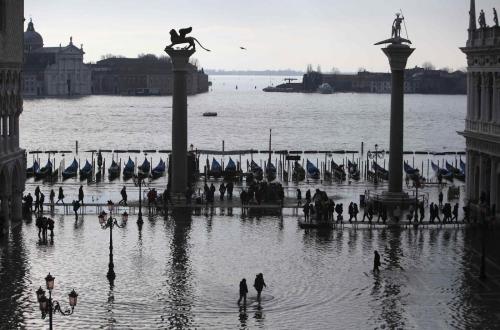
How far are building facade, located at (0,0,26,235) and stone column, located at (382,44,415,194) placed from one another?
16462mm

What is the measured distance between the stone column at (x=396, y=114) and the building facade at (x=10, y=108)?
16.5 m

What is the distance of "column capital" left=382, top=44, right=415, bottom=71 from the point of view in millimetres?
48688

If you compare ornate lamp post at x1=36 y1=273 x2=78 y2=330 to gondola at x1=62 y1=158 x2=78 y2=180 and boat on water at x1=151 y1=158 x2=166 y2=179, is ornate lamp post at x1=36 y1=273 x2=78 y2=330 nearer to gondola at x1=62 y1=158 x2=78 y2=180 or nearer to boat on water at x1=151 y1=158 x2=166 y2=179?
gondola at x1=62 y1=158 x2=78 y2=180

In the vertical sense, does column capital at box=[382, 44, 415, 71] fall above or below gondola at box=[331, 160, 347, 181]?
above

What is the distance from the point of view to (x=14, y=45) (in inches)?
1592

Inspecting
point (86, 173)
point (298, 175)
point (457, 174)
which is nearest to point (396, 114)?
point (298, 175)

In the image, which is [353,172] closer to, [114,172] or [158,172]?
[158,172]

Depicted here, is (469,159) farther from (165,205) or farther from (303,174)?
(303,174)

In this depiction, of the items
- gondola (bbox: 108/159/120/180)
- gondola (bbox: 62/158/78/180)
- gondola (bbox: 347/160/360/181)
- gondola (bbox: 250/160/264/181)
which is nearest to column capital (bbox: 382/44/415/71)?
gondola (bbox: 250/160/264/181)

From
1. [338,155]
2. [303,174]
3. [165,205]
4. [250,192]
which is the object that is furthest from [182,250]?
[338,155]

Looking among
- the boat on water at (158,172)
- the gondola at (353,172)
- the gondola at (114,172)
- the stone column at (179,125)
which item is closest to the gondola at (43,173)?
the gondola at (114,172)

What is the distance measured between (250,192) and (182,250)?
44.9ft

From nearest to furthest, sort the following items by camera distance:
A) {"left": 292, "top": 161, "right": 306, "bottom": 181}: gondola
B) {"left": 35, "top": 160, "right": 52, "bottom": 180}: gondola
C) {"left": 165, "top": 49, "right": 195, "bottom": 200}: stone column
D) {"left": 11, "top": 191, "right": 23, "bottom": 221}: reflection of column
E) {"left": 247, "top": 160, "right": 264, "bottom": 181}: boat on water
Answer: {"left": 11, "top": 191, "right": 23, "bottom": 221}: reflection of column, {"left": 165, "top": 49, "right": 195, "bottom": 200}: stone column, {"left": 247, "top": 160, "right": 264, "bottom": 181}: boat on water, {"left": 35, "top": 160, "right": 52, "bottom": 180}: gondola, {"left": 292, "top": 161, "right": 306, "bottom": 181}: gondola

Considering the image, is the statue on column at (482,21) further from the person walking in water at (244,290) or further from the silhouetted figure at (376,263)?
the person walking in water at (244,290)
